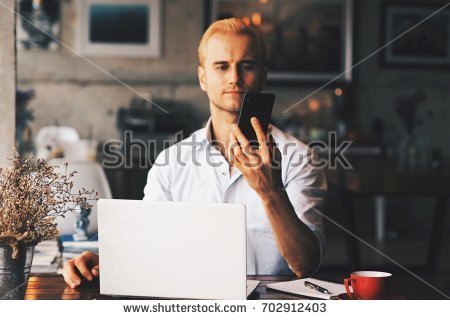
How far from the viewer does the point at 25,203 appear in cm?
141

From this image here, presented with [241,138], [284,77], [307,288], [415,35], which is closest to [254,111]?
[241,138]

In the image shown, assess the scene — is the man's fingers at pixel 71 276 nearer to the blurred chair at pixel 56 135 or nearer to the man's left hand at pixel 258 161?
the man's left hand at pixel 258 161

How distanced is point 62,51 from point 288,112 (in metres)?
2.15

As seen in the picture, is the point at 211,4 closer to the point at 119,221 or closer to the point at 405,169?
the point at 405,169

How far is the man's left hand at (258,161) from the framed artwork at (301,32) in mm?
4283

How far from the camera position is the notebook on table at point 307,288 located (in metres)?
1.48

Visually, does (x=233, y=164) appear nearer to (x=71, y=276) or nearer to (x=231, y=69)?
(x=231, y=69)

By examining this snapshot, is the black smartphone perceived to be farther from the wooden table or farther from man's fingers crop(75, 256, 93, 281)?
man's fingers crop(75, 256, 93, 281)

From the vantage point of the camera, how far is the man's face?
7.11ft

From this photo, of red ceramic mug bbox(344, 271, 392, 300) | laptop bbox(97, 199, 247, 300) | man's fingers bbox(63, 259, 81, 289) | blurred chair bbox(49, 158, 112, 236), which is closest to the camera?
laptop bbox(97, 199, 247, 300)

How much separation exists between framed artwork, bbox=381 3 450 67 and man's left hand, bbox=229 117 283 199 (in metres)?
4.69

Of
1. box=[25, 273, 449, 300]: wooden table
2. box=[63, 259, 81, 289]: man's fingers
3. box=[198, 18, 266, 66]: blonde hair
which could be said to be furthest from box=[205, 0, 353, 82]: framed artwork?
box=[63, 259, 81, 289]: man's fingers

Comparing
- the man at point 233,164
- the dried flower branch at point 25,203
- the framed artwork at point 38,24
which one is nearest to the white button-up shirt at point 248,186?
the man at point 233,164
